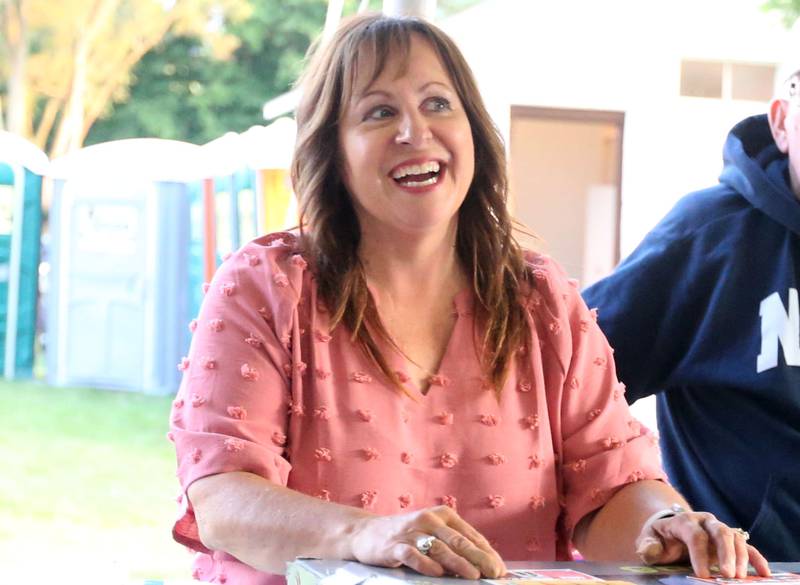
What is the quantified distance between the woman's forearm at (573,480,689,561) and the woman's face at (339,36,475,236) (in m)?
0.41

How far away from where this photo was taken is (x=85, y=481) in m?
5.20

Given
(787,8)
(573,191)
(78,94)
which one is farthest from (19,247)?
(573,191)

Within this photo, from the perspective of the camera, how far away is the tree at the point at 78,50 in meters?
4.17

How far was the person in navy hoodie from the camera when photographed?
176cm

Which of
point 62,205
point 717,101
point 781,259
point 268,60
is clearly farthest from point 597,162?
point 781,259

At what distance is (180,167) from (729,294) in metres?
2.65

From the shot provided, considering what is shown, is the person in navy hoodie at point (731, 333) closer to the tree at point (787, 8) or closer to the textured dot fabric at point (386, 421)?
the textured dot fabric at point (386, 421)

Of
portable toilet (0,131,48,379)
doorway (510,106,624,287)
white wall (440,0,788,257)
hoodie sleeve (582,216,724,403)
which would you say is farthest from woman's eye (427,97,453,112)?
doorway (510,106,624,287)

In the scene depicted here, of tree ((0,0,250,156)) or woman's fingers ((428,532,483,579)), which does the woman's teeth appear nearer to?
woman's fingers ((428,532,483,579))

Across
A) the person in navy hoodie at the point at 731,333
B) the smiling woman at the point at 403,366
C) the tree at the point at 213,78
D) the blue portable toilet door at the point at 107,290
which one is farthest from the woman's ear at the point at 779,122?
the blue portable toilet door at the point at 107,290

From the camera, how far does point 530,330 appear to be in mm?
1510

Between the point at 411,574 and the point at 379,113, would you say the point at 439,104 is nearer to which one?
the point at 379,113

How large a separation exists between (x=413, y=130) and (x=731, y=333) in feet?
2.17

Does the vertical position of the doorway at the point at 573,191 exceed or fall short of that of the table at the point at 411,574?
it exceeds it
